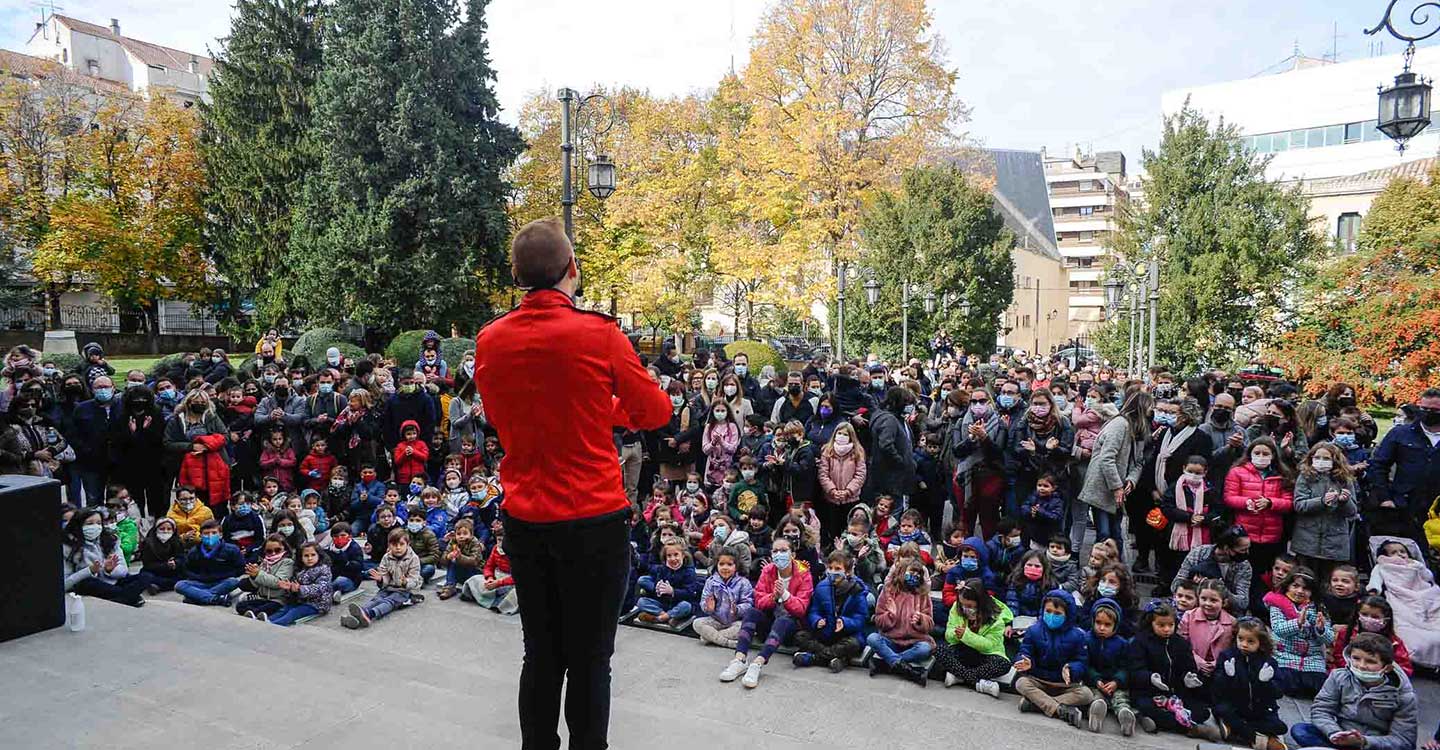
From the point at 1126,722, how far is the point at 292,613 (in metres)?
6.30

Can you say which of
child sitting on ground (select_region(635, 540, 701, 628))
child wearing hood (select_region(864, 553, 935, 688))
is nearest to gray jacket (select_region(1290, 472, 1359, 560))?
child wearing hood (select_region(864, 553, 935, 688))

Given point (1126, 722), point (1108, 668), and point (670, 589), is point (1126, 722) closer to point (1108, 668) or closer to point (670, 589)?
point (1108, 668)

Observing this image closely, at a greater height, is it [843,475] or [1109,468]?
[1109,468]

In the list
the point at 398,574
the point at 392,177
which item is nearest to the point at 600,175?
the point at 398,574

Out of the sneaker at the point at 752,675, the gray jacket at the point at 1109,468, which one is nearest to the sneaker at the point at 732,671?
the sneaker at the point at 752,675

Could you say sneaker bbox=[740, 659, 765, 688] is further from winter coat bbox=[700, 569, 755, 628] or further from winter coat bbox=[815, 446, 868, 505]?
winter coat bbox=[815, 446, 868, 505]

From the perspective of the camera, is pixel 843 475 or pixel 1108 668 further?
pixel 843 475

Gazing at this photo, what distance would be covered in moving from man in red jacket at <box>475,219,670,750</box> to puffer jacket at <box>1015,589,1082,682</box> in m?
4.14

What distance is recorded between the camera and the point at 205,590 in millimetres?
7652

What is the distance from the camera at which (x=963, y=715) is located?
517 centimetres

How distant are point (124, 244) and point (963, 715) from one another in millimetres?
32352

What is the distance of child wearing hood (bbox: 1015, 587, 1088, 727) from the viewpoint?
18.0ft

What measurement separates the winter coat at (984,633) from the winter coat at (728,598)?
4.81 ft

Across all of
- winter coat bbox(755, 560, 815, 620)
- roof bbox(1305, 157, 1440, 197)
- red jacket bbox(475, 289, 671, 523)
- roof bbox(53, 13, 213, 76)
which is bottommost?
winter coat bbox(755, 560, 815, 620)
